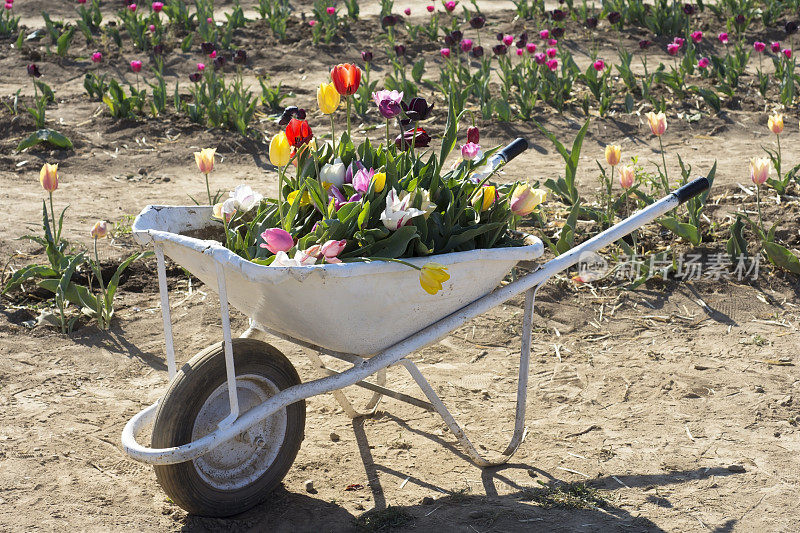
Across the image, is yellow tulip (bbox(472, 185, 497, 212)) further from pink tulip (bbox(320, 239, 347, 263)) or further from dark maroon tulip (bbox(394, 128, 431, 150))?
pink tulip (bbox(320, 239, 347, 263))

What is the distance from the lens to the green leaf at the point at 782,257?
371cm

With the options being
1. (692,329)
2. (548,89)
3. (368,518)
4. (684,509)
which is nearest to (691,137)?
(548,89)

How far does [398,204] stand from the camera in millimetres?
2119

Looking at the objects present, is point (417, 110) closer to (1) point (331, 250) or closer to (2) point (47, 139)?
(1) point (331, 250)

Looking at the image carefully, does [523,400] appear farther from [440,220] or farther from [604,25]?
[604,25]

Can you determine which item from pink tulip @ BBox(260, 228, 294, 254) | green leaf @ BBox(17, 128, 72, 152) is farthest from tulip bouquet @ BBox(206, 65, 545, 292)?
green leaf @ BBox(17, 128, 72, 152)

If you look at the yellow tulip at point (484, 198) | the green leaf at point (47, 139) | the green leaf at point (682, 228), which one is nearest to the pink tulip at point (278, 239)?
the yellow tulip at point (484, 198)

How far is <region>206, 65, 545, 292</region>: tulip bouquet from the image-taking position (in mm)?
2143

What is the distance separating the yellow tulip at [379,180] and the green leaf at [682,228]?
2.04 metres

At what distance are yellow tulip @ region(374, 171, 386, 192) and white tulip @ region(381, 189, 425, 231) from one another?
59 mm

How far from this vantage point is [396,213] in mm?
2115

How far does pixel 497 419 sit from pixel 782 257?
159 cm

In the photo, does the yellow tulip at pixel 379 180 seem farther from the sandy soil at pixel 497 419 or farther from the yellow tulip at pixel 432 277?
the sandy soil at pixel 497 419

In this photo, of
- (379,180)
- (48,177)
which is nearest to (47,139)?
(48,177)
